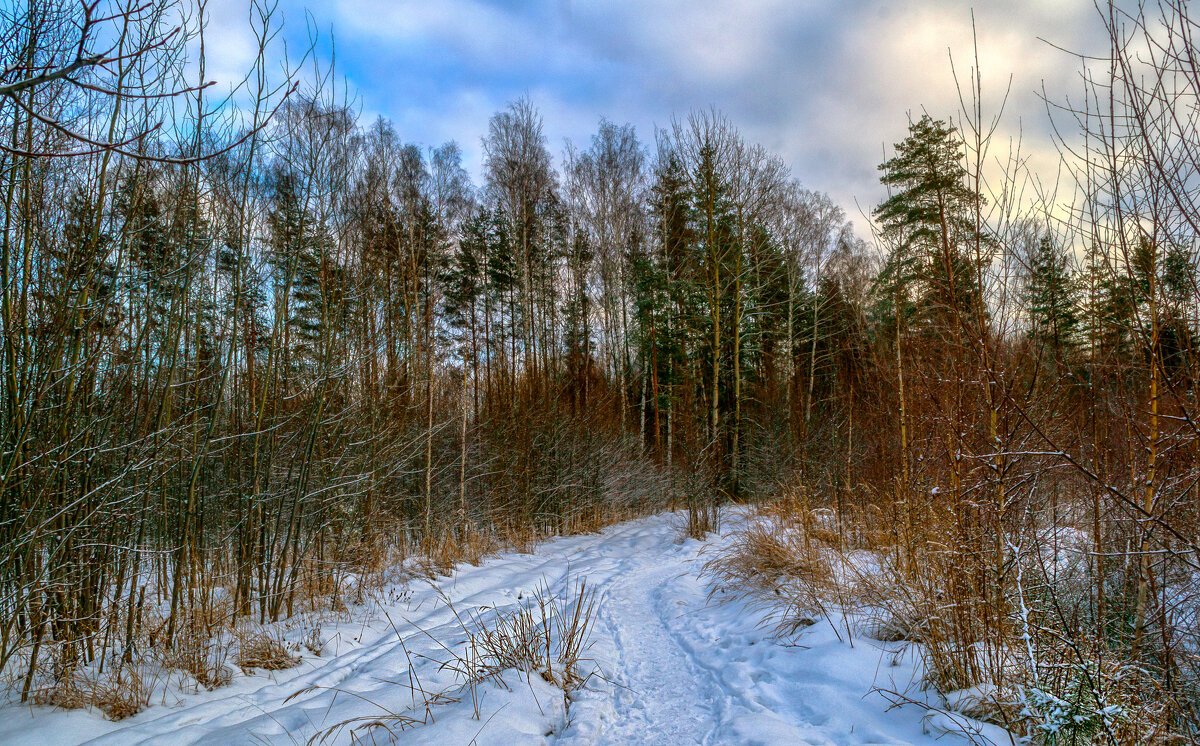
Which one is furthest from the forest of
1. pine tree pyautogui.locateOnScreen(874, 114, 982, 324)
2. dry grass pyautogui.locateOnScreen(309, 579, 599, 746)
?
dry grass pyautogui.locateOnScreen(309, 579, 599, 746)

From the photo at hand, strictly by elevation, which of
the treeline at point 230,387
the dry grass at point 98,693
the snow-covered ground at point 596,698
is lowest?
the snow-covered ground at point 596,698

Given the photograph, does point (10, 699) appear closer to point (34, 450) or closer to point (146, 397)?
point (34, 450)

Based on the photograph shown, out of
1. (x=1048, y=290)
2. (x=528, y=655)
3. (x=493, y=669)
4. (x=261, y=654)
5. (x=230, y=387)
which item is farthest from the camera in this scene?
(x=230, y=387)

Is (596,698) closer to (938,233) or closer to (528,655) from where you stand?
(528,655)

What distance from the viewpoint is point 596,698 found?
3408mm

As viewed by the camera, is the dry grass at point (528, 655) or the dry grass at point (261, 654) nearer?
the dry grass at point (528, 655)

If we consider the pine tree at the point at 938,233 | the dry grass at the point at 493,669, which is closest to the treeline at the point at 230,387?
the dry grass at the point at 493,669

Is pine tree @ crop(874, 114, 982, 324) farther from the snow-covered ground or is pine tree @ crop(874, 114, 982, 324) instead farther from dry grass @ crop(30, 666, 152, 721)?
dry grass @ crop(30, 666, 152, 721)

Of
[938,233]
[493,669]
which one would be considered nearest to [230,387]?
[493,669]

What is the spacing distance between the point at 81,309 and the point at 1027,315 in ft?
19.3

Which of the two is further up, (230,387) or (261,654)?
(230,387)

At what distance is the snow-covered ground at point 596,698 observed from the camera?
2.86 meters

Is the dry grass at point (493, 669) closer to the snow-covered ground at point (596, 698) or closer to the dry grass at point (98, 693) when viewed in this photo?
the snow-covered ground at point (596, 698)

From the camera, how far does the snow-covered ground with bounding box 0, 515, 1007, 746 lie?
2.86 m
